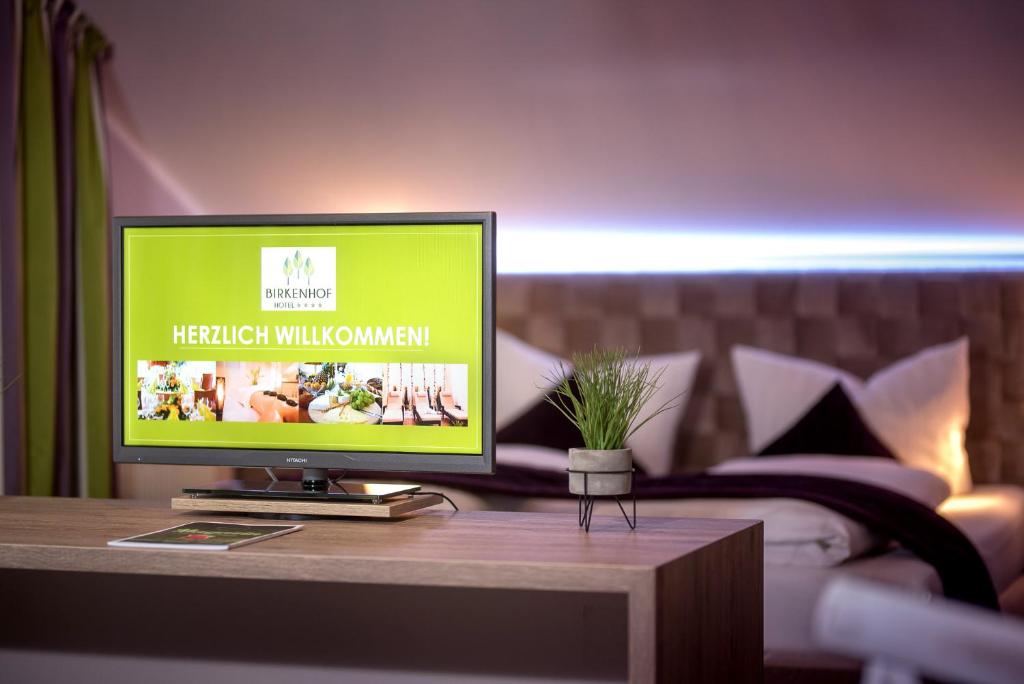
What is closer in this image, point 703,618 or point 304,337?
point 703,618

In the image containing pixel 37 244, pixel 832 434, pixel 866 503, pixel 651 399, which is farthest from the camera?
pixel 651 399

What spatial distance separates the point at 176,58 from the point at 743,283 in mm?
2435

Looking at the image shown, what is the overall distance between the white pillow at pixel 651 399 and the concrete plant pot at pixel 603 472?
287 centimetres

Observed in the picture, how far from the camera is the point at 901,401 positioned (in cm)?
446

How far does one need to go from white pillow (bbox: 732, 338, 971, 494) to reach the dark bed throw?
46.2 inches

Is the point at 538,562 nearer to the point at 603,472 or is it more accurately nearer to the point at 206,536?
the point at 603,472

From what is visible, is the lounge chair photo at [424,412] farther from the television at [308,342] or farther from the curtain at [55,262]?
the curtain at [55,262]

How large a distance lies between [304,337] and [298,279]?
0.34 ft

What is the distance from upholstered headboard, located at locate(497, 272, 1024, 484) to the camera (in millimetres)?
4625

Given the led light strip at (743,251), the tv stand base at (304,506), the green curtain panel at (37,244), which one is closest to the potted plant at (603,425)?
the tv stand base at (304,506)

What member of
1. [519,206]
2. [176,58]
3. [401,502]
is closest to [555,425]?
[519,206]

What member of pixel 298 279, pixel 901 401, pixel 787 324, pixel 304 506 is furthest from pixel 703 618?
pixel 787 324

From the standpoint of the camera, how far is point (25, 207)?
3.82m

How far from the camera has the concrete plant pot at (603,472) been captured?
1754mm
